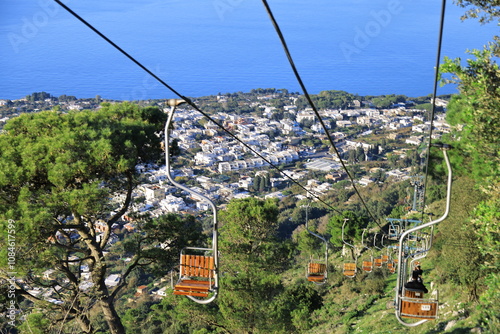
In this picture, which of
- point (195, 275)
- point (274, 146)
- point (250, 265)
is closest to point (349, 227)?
point (250, 265)

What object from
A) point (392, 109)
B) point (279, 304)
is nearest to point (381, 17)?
point (392, 109)

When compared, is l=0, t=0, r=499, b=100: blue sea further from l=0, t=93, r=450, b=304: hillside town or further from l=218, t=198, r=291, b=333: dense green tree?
l=218, t=198, r=291, b=333: dense green tree

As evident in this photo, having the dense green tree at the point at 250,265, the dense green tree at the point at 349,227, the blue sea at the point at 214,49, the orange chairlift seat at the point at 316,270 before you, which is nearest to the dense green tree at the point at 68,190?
the dense green tree at the point at 250,265

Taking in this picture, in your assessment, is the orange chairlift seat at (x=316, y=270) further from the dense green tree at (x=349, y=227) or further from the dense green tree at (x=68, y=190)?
the dense green tree at (x=349, y=227)

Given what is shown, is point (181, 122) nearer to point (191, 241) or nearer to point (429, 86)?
point (429, 86)

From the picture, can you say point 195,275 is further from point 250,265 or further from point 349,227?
point 349,227

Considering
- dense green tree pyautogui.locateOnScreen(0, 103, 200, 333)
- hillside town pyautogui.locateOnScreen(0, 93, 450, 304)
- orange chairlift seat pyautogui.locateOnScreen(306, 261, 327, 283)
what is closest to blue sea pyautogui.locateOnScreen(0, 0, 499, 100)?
hillside town pyautogui.locateOnScreen(0, 93, 450, 304)

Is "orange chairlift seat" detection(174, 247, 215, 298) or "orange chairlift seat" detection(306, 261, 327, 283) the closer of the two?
"orange chairlift seat" detection(174, 247, 215, 298)
